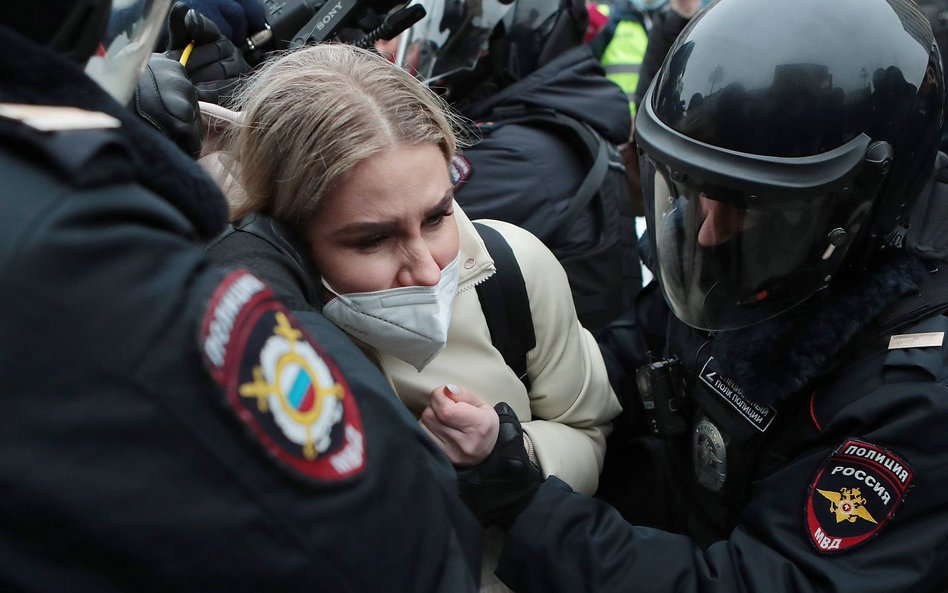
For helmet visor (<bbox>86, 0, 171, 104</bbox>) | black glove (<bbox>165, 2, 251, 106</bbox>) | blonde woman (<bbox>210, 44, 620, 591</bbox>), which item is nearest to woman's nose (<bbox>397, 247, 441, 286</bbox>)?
blonde woman (<bbox>210, 44, 620, 591</bbox>)

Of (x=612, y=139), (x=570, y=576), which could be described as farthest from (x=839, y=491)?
(x=612, y=139)

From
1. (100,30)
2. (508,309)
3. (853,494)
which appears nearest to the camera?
(100,30)

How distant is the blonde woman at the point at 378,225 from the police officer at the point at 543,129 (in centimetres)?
64

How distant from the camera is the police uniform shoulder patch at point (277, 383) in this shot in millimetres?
602

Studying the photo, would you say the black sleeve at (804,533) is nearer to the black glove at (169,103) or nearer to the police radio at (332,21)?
the black glove at (169,103)

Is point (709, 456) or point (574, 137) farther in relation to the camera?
point (574, 137)

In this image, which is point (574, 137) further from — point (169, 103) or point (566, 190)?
point (169, 103)

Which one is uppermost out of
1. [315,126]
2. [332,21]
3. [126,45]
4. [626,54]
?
[126,45]

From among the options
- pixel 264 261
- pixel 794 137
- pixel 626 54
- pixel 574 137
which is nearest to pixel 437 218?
pixel 264 261

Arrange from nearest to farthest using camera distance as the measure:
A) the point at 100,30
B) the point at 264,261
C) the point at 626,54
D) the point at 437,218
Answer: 1. the point at 100,30
2. the point at 264,261
3. the point at 437,218
4. the point at 626,54

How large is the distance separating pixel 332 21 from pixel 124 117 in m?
1.70

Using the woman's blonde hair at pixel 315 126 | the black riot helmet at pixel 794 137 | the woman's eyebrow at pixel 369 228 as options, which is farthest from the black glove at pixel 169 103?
the black riot helmet at pixel 794 137

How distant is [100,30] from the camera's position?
2.30ft

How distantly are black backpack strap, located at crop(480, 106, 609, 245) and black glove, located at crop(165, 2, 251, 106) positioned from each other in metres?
0.70
